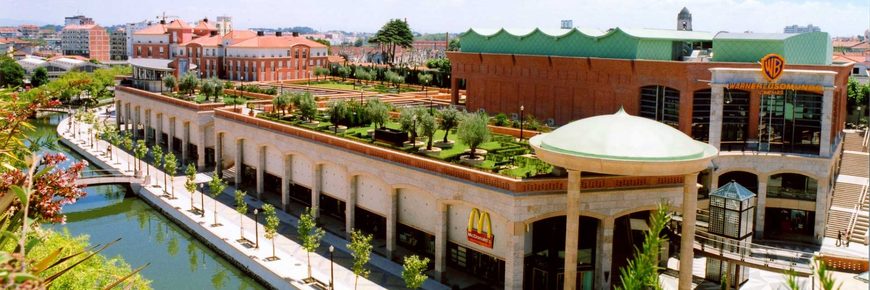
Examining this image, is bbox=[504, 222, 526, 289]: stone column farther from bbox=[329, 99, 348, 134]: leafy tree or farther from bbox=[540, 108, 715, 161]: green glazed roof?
bbox=[329, 99, 348, 134]: leafy tree

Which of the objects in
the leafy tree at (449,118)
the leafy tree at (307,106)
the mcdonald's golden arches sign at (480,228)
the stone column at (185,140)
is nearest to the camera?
the mcdonald's golden arches sign at (480,228)

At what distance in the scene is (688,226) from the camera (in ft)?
110

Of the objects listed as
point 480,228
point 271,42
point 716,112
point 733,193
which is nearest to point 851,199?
point 716,112

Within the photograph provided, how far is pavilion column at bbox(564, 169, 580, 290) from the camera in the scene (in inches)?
1265

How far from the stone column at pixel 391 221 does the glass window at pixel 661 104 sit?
64.1 feet

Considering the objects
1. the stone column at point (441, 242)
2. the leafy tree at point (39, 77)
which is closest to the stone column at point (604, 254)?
the stone column at point (441, 242)

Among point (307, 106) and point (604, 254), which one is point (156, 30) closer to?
point (307, 106)

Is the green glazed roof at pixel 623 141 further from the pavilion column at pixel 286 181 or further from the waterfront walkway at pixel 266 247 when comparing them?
the pavilion column at pixel 286 181

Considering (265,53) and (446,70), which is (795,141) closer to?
(446,70)

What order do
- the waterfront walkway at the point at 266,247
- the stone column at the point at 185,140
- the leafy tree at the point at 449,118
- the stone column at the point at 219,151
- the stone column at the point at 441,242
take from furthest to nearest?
the stone column at the point at 185,140
the stone column at the point at 219,151
the leafy tree at the point at 449,118
the waterfront walkway at the point at 266,247
the stone column at the point at 441,242

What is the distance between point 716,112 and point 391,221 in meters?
21.6

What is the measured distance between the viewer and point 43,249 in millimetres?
26594

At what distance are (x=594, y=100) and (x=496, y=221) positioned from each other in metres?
20.7

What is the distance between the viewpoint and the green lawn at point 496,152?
3850 centimetres
